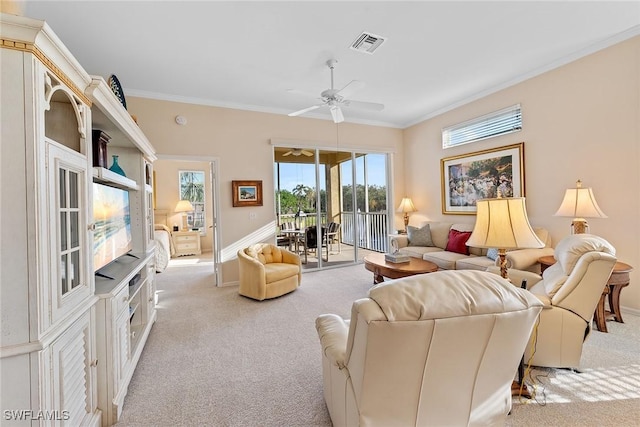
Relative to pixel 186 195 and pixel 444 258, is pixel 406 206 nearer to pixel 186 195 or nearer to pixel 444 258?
Result: pixel 444 258

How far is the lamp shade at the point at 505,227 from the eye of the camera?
1606mm

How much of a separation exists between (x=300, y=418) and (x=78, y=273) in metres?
1.48

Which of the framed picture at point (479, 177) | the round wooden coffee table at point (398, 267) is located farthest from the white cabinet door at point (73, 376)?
the framed picture at point (479, 177)

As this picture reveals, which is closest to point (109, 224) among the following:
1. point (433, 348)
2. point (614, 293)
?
point (433, 348)

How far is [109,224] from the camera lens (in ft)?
7.02

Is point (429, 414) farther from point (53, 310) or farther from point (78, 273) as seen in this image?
point (78, 273)

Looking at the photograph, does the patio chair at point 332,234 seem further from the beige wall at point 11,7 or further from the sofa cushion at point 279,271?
the beige wall at point 11,7

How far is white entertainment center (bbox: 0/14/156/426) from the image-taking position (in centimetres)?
104

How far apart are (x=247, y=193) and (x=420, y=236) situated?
3091mm

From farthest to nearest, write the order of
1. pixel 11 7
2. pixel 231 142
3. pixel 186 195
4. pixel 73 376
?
pixel 186 195, pixel 231 142, pixel 73 376, pixel 11 7

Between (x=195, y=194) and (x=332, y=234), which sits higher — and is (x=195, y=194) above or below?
above

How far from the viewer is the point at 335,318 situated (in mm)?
1668

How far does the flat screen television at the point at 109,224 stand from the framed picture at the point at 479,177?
4681mm

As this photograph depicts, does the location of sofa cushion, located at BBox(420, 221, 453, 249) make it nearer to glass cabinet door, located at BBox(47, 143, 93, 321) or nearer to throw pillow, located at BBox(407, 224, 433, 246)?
throw pillow, located at BBox(407, 224, 433, 246)
